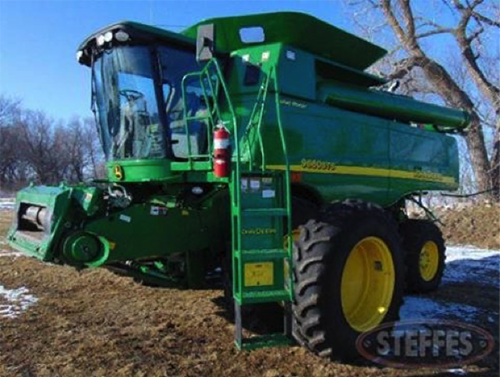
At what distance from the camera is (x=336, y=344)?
439 centimetres

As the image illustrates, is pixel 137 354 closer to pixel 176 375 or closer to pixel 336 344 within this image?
pixel 176 375

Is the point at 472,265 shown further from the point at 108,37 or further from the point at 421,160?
the point at 108,37

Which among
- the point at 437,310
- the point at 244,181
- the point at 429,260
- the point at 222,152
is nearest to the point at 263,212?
the point at 244,181

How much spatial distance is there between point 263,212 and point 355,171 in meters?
1.99

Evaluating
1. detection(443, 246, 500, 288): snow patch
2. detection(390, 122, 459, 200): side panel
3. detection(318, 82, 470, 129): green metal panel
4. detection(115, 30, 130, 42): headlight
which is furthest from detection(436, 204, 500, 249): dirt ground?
detection(115, 30, 130, 42): headlight

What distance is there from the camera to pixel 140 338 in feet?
16.7

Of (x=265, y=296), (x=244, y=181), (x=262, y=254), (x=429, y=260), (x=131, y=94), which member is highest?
(x=131, y=94)

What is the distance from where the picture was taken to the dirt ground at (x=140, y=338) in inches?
170

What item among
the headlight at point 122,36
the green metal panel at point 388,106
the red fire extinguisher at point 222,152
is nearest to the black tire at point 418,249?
the green metal panel at point 388,106

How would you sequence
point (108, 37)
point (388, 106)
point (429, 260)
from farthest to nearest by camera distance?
point (429, 260), point (388, 106), point (108, 37)

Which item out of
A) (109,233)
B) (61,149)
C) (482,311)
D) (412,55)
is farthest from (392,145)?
(61,149)

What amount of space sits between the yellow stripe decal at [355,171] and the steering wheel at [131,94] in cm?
145

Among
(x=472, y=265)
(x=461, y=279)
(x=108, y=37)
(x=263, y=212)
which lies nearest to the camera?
(x=263, y=212)

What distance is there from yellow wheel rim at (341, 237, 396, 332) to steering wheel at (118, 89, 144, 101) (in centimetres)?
247
